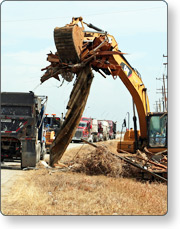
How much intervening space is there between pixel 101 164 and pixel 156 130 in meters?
2.30

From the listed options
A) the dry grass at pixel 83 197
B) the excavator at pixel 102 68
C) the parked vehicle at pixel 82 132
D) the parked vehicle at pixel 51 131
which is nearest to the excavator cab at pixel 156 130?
the excavator at pixel 102 68

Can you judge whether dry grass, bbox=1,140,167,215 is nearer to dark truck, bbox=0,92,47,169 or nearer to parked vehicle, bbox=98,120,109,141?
dark truck, bbox=0,92,47,169

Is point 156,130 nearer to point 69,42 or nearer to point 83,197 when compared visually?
point 69,42

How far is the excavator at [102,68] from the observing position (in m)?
11.0

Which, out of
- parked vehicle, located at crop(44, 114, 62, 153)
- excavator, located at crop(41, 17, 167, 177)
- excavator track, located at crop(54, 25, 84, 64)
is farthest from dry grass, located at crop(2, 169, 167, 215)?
parked vehicle, located at crop(44, 114, 62, 153)

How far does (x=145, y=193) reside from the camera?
9.44 m

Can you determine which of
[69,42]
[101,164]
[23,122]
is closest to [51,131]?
[23,122]

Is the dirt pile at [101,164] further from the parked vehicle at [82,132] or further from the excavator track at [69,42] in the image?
the parked vehicle at [82,132]

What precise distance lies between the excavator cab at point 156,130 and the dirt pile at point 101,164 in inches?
65.5

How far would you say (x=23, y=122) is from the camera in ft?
45.4

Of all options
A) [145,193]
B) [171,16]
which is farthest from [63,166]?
[171,16]

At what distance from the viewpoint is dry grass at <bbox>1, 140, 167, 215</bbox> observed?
7.85 m

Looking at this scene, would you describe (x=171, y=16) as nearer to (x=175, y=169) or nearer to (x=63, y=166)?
(x=175, y=169)

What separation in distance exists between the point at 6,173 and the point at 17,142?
1.81 m
